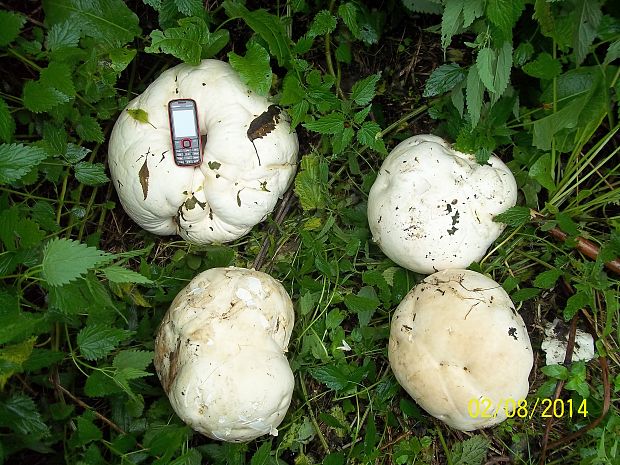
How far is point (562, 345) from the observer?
2.31 metres

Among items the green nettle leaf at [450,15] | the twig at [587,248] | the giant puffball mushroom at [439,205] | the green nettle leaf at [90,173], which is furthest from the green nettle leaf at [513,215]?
the green nettle leaf at [90,173]

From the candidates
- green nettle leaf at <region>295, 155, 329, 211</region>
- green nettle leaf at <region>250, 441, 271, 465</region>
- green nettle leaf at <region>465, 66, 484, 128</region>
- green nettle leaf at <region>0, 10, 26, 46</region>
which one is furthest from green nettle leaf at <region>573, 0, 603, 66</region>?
green nettle leaf at <region>0, 10, 26, 46</region>

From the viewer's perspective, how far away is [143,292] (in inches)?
96.7

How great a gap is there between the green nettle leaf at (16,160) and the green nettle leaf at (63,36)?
451mm

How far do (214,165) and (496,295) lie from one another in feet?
3.67

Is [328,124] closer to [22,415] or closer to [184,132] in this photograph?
[184,132]

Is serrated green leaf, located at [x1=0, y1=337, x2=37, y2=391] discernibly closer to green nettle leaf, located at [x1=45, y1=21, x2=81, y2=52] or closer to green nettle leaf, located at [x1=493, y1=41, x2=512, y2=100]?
green nettle leaf, located at [x1=45, y1=21, x2=81, y2=52]

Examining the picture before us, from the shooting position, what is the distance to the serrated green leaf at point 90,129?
2.21 metres

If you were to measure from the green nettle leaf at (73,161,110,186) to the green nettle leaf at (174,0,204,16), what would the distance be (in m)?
0.67

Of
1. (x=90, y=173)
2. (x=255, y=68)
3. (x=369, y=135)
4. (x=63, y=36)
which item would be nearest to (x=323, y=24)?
(x=255, y=68)

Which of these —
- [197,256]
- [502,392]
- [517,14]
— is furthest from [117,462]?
[517,14]

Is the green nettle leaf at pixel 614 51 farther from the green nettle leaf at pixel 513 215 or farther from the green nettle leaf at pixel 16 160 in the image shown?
the green nettle leaf at pixel 16 160

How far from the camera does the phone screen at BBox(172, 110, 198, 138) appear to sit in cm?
209

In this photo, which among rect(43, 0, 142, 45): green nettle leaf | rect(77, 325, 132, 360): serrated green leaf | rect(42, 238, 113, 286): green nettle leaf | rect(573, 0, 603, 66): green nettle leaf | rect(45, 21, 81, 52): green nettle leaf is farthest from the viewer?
rect(43, 0, 142, 45): green nettle leaf
